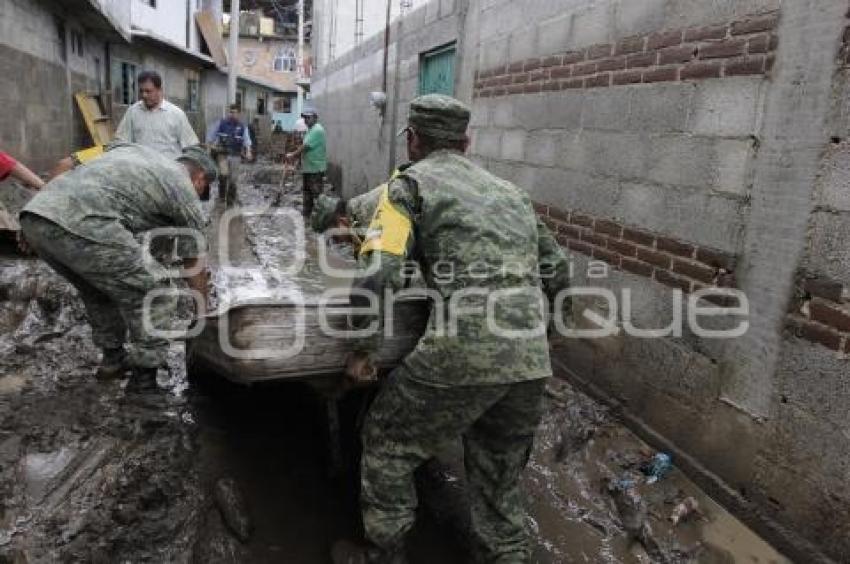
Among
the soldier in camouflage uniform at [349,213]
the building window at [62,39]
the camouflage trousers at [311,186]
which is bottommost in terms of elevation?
the camouflage trousers at [311,186]

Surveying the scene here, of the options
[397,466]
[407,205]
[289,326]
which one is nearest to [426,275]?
[407,205]

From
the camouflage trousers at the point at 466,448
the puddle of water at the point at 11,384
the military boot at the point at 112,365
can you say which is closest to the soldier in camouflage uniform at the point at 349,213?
the camouflage trousers at the point at 466,448

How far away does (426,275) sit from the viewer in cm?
243

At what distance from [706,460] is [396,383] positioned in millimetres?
1744

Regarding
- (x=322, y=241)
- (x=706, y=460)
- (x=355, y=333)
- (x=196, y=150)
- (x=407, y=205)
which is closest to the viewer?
(x=407, y=205)

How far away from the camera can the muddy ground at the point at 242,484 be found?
2676 millimetres

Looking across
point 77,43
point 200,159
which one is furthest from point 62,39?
point 200,159

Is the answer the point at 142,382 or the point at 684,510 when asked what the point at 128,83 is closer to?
the point at 142,382

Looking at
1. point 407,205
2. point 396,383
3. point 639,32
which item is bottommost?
point 396,383

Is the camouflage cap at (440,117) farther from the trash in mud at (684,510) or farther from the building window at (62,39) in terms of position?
the building window at (62,39)

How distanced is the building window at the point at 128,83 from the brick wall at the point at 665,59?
13266mm

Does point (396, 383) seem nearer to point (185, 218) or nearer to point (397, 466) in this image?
point (397, 466)

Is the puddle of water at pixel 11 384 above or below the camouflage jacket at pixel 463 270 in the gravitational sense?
below

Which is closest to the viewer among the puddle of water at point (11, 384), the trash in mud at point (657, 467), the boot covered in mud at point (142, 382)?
the trash in mud at point (657, 467)
